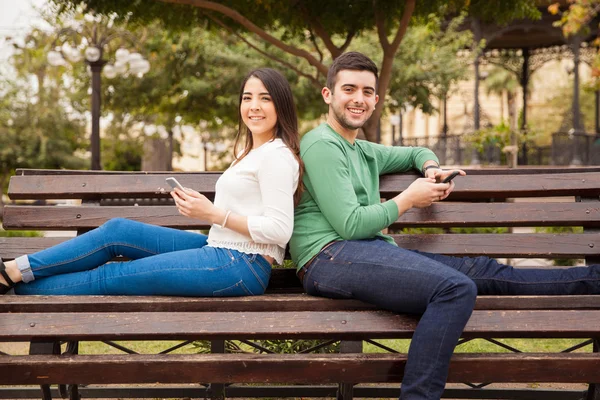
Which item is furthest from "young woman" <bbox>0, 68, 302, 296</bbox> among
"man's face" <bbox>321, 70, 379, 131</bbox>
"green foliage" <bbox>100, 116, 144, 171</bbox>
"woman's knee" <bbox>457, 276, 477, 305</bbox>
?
"green foliage" <bbox>100, 116, 144, 171</bbox>

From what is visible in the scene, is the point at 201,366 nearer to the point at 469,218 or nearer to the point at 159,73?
the point at 469,218

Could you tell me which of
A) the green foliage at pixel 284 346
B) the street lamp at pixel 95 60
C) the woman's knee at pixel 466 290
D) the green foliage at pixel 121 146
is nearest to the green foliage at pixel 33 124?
the green foliage at pixel 121 146

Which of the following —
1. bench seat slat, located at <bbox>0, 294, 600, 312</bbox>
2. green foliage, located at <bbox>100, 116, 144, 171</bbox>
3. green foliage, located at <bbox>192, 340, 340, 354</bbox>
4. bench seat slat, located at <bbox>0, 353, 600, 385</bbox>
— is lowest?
green foliage, located at <bbox>192, 340, 340, 354</bbox>

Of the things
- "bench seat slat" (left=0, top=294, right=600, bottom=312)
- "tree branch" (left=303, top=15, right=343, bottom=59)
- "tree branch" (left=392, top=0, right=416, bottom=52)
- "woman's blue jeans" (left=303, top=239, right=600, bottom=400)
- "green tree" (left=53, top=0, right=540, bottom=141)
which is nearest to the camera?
"woman's blue jeans" (left=303, top=239, right=600, bottom=400)

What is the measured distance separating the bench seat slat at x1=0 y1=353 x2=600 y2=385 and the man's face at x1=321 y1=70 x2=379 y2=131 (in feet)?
3.36

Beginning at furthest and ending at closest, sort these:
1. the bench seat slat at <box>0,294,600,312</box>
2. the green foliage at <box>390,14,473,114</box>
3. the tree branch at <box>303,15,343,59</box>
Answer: the green foliage at <box>390,14,473,114</box> < the tree branch at <box>303,15,343,59</box> < the bench seat slat at <box>0,294,600,312</box>

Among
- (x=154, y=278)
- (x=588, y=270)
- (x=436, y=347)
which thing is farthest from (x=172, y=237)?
(x=588, y=270)

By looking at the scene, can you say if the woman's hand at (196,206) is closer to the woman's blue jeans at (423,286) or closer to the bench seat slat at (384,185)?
the woman's blue jeans at (423,286)

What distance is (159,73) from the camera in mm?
16938

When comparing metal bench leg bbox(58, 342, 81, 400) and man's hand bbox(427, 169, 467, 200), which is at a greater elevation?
man's hand bbox(427, 169, 467, 200)

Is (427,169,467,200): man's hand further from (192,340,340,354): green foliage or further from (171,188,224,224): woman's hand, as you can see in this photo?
(192,340,340,354): green foliage

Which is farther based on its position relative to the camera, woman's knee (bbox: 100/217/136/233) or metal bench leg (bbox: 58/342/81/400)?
woman's knee (bbox: 100/217/136/233)

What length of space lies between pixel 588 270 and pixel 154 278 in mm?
1869

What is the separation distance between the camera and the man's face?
305cm
